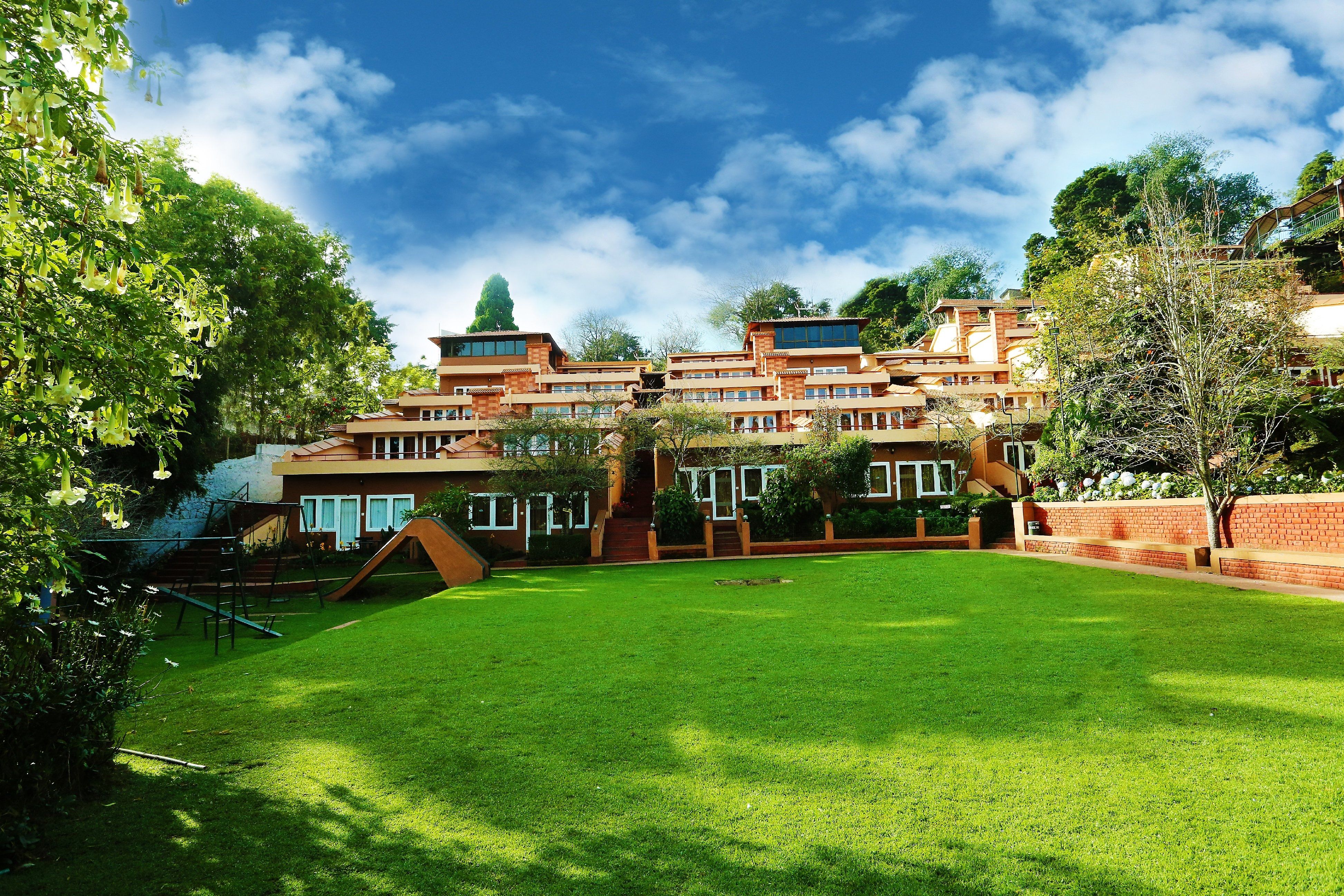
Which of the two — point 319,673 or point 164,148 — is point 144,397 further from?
point 164,148

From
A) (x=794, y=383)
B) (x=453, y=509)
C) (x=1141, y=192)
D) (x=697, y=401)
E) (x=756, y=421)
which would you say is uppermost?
(x=1141, y=192)

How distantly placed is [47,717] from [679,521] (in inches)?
732

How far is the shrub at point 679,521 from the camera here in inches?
875

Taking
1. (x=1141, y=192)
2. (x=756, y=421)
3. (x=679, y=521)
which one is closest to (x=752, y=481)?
(x=679, y=521)

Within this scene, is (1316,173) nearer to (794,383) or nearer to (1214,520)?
(794,383)

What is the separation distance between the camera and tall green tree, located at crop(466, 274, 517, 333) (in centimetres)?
6334

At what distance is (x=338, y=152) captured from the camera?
16.7 meters

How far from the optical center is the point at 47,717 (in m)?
4.05

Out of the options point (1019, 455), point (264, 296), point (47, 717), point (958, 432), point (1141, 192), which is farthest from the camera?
point (1141, 192)

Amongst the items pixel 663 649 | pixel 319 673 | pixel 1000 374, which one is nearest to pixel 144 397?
pixel 319 673

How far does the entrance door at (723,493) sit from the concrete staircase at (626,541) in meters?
2.83

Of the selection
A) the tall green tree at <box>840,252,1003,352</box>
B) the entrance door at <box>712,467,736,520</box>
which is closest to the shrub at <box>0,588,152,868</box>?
the entrance door at <box>712,467,736,520</box>

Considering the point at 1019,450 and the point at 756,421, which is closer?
the point at 1019,450

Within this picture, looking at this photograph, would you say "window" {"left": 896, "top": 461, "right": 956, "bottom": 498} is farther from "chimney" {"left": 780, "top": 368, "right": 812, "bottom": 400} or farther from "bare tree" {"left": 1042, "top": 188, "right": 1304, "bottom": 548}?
"chimney" {"left": 780, "top": 368, "right": 812, "bottom": 400}
